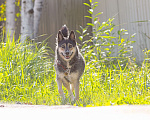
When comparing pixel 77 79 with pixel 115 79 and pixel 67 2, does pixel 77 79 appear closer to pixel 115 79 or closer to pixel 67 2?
pixel 115 79

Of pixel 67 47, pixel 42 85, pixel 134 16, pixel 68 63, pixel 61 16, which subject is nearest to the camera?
pixel 67 47

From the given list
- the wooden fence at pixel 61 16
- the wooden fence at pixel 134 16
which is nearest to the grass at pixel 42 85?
the wooden fence at pixel 134 16

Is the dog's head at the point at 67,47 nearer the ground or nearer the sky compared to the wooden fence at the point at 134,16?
nearer the ground

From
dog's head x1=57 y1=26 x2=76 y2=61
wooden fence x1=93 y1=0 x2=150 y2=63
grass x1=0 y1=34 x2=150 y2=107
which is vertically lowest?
grass x1=0 y1=34 x2=150 y2=107

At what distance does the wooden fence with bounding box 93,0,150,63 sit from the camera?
8672 mm

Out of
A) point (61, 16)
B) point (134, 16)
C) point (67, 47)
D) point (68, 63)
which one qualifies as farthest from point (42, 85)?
point (61, 16)

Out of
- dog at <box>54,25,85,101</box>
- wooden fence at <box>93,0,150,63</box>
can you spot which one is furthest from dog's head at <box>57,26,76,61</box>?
wooden fence at <box>93,0,150,63</box>

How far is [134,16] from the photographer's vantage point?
9.09 m

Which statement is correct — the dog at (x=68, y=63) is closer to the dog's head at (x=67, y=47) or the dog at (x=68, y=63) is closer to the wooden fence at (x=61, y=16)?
the dog's head at (x=67, y=47)

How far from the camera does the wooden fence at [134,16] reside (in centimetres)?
867

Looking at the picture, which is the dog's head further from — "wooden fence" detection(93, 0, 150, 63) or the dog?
"wooden fence" detection(93, 0, 150, 63)

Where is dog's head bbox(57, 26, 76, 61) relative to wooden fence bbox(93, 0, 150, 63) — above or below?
below

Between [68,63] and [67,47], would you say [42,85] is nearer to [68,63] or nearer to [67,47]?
[68,63]

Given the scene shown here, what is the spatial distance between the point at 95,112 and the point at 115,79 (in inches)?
101
